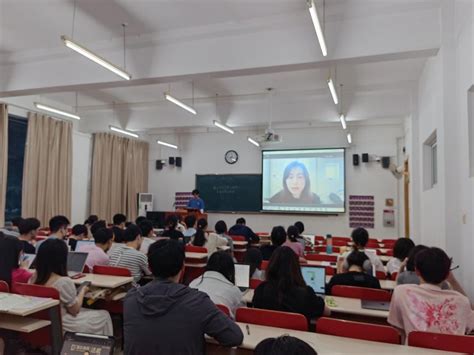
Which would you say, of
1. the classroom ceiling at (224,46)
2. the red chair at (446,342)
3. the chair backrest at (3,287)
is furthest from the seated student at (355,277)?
the classroom ceiling at (224,46)

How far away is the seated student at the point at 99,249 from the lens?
12.4 feet

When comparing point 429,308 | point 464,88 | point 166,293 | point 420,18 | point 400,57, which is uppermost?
point 420,18

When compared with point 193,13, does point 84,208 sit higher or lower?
lower

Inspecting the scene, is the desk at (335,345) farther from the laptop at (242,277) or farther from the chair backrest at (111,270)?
the chair backrest at (111,270)

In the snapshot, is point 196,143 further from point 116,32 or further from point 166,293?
point 166,293

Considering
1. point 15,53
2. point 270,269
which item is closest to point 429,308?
point 270,269

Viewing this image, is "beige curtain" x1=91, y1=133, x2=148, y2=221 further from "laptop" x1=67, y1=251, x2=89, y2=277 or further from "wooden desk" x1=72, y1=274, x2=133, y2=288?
"wooden desk" x1=72, y1=274, x2=133, y2=288

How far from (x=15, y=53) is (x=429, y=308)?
709cm

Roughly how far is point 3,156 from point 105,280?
5207mm

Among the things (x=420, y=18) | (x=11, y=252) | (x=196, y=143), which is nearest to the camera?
(x=11, y=252)

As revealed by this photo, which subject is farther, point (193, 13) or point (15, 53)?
point (15, 53)

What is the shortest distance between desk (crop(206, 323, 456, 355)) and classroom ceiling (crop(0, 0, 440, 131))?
12.1 ft

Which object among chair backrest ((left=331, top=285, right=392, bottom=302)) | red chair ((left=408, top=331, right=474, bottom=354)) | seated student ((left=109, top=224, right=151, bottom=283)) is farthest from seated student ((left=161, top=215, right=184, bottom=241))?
red chair ((left=408, top=331, right=474, bottom=354))

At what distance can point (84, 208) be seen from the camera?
30.1ft
